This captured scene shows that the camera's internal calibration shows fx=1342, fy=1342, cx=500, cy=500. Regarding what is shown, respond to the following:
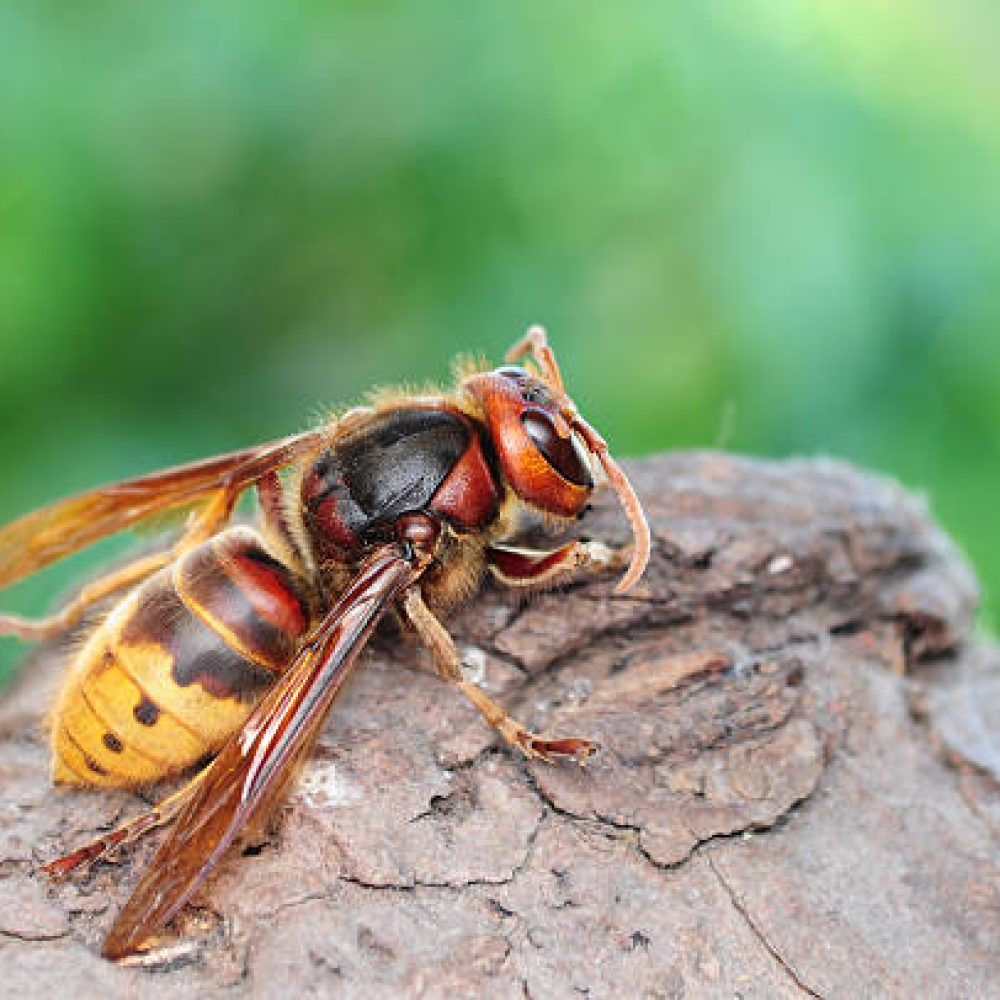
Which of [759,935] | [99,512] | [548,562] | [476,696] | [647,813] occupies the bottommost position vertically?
[759,935]

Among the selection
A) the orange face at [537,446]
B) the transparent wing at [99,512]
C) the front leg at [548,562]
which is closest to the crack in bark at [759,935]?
the front leg at [548,562]

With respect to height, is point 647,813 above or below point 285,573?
below

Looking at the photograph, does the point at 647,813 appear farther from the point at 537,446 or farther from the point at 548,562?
the point at 537,446

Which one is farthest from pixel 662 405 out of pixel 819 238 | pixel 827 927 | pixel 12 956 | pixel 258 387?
pixel 12 956

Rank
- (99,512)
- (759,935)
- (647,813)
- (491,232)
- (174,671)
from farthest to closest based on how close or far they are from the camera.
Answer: (491,232), (99,512), (174,671), (647,813), (759,935)

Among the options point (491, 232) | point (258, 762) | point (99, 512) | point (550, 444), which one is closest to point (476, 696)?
point (258, 762)

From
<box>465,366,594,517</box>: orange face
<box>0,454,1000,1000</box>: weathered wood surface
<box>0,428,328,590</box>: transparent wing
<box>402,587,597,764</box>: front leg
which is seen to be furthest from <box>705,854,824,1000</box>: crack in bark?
<box>0,428,328,590</box>: transparent wing

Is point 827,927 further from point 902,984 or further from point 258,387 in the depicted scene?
point 258,387

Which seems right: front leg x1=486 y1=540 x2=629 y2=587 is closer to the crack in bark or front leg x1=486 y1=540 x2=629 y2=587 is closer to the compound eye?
the compound eye
